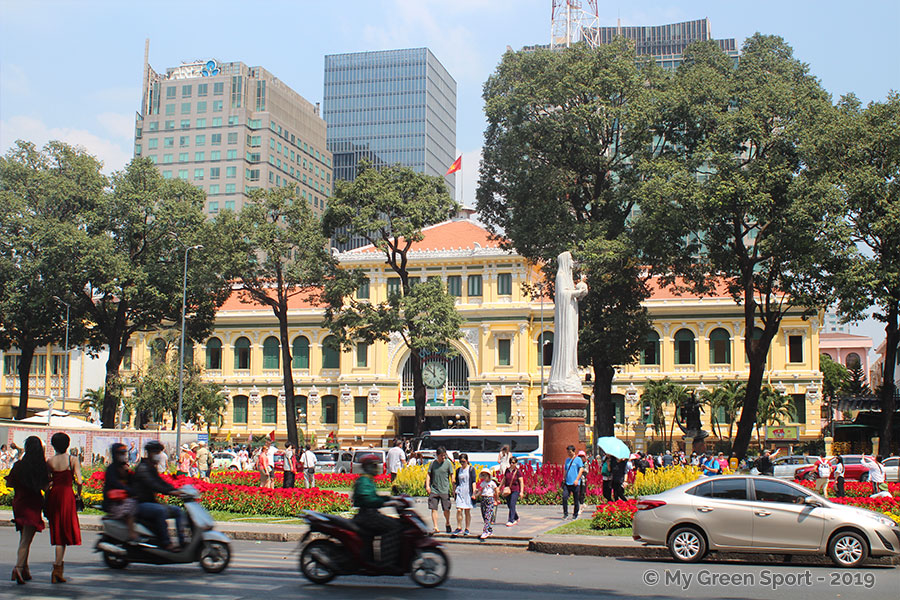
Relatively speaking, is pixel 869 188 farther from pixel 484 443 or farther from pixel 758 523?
pixel 758 523

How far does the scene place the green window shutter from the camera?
63.3 m

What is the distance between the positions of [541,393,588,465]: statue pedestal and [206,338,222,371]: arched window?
46.2 metres

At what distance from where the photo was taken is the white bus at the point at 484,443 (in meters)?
38.9

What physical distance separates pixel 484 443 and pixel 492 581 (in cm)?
2763

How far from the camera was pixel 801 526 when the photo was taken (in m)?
14.0

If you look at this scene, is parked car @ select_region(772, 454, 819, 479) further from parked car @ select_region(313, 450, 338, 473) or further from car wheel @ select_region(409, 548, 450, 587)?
car wheel @ select_region(409, 548, 450, 587)

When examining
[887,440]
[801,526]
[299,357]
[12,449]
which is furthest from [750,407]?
[299,357]

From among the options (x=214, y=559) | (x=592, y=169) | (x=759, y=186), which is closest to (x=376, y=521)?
(x=214, y=559)

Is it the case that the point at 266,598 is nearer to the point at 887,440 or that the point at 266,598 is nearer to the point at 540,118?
the point at 540,118

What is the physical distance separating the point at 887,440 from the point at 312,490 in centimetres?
2284

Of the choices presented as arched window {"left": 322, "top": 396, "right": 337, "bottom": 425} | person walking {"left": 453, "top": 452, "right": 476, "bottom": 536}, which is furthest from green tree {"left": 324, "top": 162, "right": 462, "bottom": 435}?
arched window {"left": 322, "top": 396, "right": 337, "bottom": 425}

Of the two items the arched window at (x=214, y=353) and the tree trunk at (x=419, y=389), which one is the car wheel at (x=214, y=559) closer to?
the tree trunk at (x=419, y=389)

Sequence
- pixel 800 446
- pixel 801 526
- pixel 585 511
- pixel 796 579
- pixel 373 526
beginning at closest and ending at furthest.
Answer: pixel 373 526 → pixel 796 579 → pixel 801 526 → pixel 585 511 → pixel 800 446

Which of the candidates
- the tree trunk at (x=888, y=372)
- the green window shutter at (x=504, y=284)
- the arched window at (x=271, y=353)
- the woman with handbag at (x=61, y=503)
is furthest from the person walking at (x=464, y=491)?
the arched window at (x=271, y=353)
